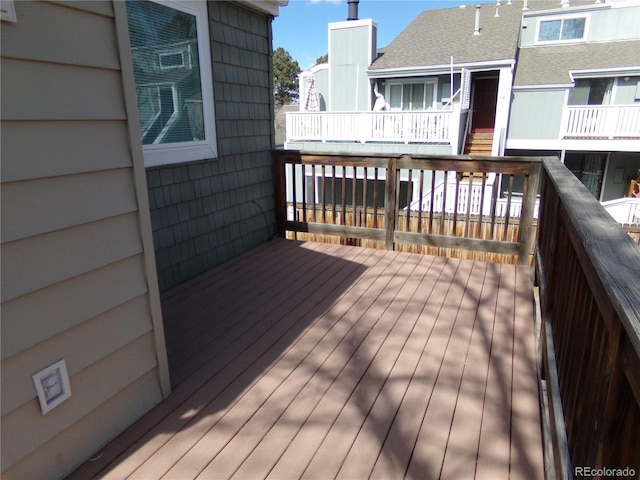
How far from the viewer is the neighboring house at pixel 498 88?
419 inches

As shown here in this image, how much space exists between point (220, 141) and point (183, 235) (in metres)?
0.91

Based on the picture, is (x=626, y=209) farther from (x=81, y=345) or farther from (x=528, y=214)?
(x=81, y=345)

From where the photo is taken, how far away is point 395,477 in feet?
5.05

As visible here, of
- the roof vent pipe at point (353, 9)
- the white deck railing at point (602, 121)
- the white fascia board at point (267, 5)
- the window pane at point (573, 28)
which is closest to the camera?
the white fascia board at point (267, 5)

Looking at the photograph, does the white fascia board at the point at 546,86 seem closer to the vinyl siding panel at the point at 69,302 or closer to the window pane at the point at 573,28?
the window pane at the point at 573,28

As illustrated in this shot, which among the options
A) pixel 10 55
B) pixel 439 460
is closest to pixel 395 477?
pixel 439 460

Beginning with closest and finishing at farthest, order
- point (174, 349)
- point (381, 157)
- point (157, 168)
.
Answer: point (174, 349) → point (157, 168) → point (381, 157)

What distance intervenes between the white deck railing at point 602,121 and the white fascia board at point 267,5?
31.8ft

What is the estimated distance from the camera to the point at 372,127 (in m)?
10.9

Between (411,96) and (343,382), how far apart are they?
39.4 feet

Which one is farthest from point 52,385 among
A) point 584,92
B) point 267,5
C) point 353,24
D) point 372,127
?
point 584,92

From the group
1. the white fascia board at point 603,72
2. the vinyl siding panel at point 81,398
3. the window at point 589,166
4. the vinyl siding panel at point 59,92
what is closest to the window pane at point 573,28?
the white fascia board at point 603,72

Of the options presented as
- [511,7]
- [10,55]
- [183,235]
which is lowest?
[183,235]

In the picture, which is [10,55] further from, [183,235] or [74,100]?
[183,235]
